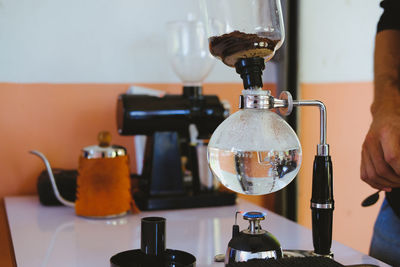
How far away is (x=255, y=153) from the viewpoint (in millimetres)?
751

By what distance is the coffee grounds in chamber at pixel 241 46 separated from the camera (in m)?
0.80

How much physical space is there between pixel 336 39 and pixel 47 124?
1.42 meters

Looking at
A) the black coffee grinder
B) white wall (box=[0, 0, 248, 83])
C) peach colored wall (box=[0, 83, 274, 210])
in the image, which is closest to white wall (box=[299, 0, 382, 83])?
white wall (box=[0, 0, 248, 83])

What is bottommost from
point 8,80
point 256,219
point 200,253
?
point 200,253

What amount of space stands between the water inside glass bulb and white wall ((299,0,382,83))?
1.52 meters

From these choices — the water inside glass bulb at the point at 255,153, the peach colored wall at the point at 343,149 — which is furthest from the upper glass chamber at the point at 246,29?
the peach colored wall at the point at 343,149

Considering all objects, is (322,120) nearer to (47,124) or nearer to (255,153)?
(255,153)

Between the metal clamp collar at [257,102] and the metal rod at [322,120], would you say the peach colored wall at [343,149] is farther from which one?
the metal clamp collar at [257,102]

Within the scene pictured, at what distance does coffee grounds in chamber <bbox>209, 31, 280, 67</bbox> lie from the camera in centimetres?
80

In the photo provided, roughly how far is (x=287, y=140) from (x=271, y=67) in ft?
4.74

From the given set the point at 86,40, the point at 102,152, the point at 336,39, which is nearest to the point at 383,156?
the point at 102,152

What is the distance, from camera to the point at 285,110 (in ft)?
2.78

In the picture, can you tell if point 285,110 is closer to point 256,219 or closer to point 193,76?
point 256,219

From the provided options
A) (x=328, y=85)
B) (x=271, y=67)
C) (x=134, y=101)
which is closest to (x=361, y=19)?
(x=328, y=85)
